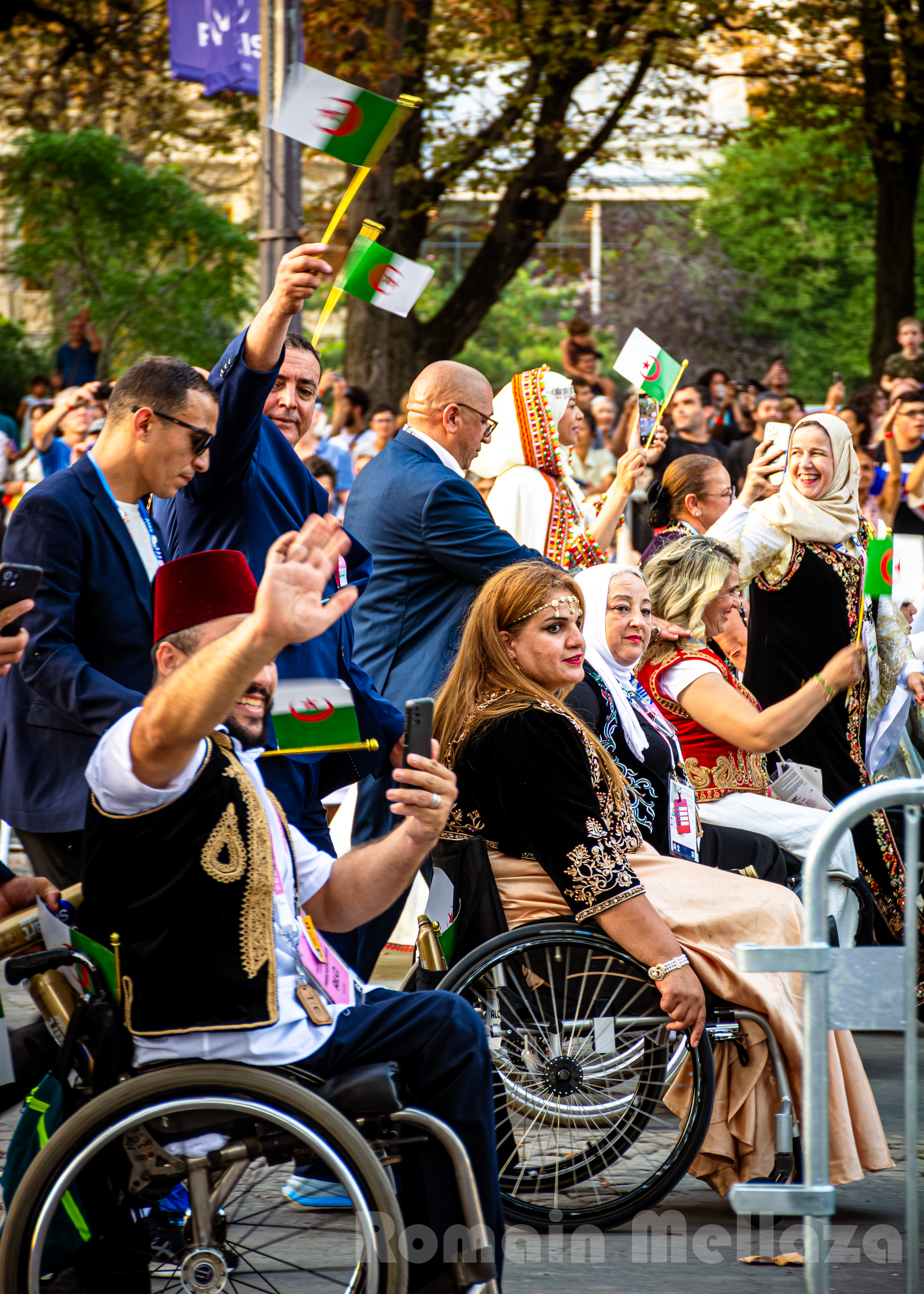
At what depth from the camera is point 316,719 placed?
3.21 metres

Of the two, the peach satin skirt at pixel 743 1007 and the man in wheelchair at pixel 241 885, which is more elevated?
the man in wheelchair at pixel 241 885

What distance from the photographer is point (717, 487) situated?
6.16 metres

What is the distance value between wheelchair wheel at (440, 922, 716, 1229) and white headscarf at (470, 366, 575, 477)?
3.27 meters

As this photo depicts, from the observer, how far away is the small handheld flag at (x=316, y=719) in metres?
3.17

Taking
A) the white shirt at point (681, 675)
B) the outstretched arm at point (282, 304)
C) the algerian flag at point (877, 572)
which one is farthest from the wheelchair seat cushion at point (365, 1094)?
the algerian flag at point (877, 572)

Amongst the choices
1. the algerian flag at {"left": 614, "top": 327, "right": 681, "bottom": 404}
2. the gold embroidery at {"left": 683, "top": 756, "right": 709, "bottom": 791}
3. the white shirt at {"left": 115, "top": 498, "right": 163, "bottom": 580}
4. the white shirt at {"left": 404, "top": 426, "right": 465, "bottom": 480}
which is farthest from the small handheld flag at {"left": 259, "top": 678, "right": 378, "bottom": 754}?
the algerian flag at {"left": 614, "top": 327, "right": 681, "bottom": 404}

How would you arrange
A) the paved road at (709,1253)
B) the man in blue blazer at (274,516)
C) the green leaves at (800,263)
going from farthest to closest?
the green leaves at (800,263)
the man in blue blazer at (274,516)
the paved road at (709,1253)

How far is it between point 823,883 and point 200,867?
1043 mm

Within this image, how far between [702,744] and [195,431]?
1996 mm

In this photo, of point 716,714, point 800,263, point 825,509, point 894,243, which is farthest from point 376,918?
point 800,263

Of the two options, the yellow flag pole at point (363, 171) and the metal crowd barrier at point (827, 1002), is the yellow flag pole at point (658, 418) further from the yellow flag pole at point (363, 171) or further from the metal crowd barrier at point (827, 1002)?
the metal crowd barrier at point (827, 1002)

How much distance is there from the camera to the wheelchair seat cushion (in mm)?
2701

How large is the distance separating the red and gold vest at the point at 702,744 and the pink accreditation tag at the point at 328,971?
81.2 inches

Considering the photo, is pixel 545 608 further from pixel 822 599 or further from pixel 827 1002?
pixel 822 599
